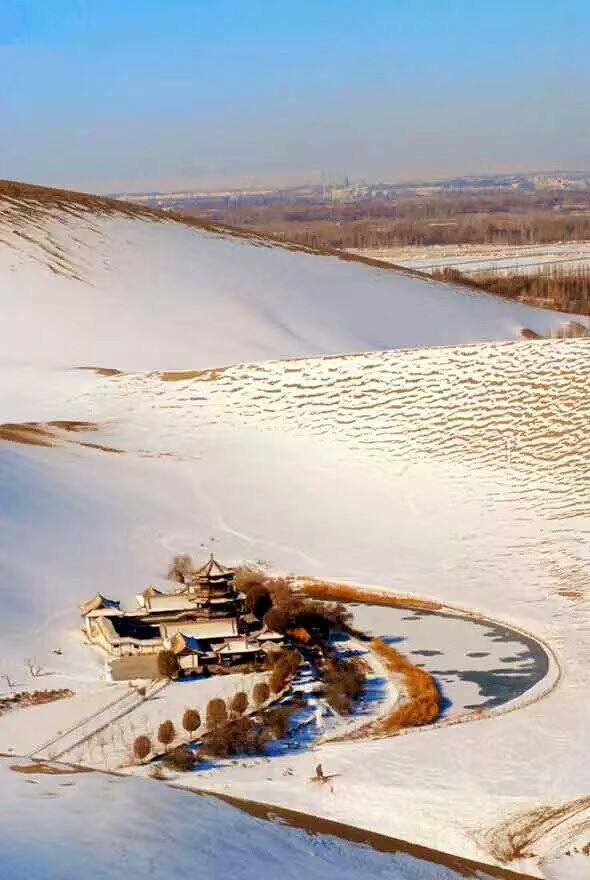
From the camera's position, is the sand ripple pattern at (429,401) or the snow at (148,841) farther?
the sand ripple pattern at (429,401)

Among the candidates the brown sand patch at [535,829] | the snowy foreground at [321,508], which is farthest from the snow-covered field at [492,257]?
the brown sand patch at [535,829]

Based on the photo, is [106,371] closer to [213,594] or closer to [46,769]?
[213,594]

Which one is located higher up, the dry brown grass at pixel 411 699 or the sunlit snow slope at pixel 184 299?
the sunlit snow slope at pixel 184 299

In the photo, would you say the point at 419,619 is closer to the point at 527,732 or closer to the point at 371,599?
the point at 371,599

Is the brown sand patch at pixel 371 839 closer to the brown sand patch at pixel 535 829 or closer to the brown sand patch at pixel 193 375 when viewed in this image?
the brown sand patch at pixel 535 829

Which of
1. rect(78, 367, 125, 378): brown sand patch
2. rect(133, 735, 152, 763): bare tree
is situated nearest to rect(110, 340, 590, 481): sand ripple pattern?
rect(78, 367, 125, 378): brown sand patch

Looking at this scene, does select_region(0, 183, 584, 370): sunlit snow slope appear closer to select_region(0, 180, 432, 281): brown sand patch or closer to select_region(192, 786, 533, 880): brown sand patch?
select_region(0, 180, 432, 281): brown sand patch

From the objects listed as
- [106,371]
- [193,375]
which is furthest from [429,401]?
[106,371]
